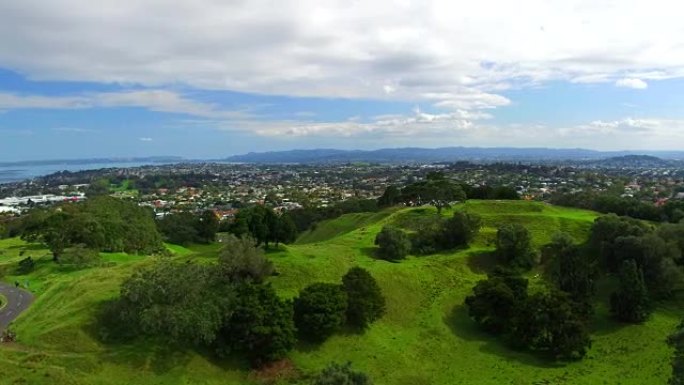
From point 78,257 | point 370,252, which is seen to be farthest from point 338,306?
point 78,257

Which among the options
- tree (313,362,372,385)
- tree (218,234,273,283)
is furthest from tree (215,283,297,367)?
tree (313,362,372,385)

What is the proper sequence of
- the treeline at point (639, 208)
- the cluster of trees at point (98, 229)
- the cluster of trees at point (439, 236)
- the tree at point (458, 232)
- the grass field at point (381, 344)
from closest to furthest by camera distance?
the grass field at point (381, 344) < the cluster of trees at point (439, 236) < the tree at point (458, 232) < the cluster of trees at point (98, 229) < the treeline at point (639, 208)

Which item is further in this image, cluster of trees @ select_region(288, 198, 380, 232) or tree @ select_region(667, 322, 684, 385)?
cluster of trees @ select_region(288, 198, 380, 232)

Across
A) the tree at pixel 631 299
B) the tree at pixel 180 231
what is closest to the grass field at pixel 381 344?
the tree at pixel 631 299

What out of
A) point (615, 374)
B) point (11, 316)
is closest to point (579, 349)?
point (615, 374)

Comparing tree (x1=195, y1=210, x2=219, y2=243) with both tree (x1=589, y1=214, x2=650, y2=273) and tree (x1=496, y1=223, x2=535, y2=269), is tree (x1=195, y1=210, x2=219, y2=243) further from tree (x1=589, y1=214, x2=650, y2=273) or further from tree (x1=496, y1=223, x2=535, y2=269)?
tree (x1=589, y1=214, x2=650, y2=273)

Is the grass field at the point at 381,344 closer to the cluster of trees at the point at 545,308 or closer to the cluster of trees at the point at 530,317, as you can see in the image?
the cluster of trees at the point at 530,317

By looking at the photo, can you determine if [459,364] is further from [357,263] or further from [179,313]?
[179,313]
